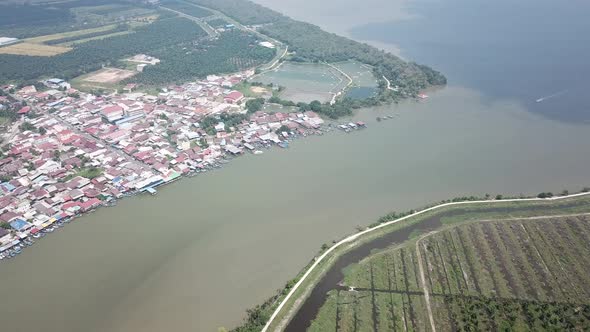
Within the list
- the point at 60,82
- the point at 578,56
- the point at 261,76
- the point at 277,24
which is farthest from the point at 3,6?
the point at 578,56

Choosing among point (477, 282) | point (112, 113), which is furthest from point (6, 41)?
point (477, 282)

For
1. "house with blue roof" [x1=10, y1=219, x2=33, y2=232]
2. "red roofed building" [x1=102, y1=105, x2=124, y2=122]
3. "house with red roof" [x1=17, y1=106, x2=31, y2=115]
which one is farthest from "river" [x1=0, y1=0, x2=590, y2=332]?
"house with red roof" [x1=17, y1=106, x2=31, y2=115]

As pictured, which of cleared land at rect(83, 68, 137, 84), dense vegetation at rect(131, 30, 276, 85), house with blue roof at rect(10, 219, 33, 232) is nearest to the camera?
house with blue roof at rect(10, 219, 33, 232)

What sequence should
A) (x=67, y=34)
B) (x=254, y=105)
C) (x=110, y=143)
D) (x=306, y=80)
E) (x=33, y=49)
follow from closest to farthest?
(x=110, y=143), (x=254, y=105), (x=306, y=80), (x=33, y=49), (x=67, y=34)

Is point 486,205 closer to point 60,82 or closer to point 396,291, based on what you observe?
point 396,291

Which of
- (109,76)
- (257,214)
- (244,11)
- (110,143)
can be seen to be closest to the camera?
(257,214)

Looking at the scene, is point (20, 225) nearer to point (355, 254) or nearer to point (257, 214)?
point (257, 214)

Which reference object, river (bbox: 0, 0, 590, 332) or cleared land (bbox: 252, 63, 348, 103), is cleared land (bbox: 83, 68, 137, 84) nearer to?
cleared land (bbox: 252, 63, 348, 103)
